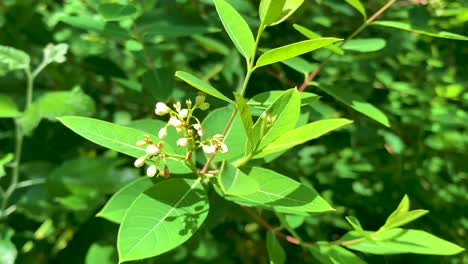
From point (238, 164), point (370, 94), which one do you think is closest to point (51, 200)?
point (238, 164)

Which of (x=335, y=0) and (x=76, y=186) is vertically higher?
(x=335, y=0)

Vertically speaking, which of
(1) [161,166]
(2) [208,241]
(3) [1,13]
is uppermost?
(1) [161,166]

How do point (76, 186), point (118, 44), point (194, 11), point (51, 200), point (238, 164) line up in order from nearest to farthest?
point (238, 164)
point (76, 186)
point (51, 200)
point (194, 11)
point (118, 44)

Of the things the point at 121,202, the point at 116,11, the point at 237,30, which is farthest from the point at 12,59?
the point at 237,30

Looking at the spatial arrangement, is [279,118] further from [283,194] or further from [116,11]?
[116,11]

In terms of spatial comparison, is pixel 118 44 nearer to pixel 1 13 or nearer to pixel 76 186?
pixel 1 13

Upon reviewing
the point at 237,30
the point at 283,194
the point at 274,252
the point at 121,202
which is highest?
→ the point at 237,30
